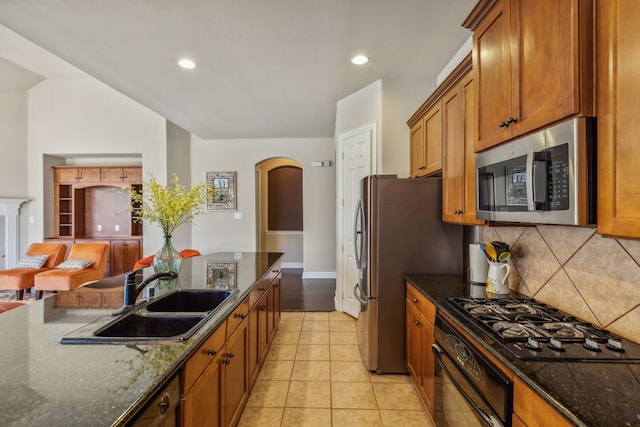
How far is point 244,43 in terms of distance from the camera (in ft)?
8.47

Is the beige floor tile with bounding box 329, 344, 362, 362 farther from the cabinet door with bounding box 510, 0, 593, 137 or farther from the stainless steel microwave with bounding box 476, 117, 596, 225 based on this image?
the cabinet door with bounding box 510, 0, 593, 137

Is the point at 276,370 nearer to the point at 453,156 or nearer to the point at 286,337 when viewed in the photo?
the point at 286,337

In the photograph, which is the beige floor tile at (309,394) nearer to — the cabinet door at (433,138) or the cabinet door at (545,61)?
the cabinet door at (433,138)

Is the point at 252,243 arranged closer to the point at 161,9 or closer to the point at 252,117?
the point at 252,117

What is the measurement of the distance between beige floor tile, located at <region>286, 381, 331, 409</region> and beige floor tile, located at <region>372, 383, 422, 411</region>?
14.8 inches

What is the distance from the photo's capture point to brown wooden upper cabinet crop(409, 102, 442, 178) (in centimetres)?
238

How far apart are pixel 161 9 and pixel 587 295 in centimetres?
309

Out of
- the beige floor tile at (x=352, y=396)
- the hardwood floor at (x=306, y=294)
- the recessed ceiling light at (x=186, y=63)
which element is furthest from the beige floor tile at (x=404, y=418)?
the recessed ceiling light at (x=186, y=63)

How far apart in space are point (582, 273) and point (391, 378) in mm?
1609

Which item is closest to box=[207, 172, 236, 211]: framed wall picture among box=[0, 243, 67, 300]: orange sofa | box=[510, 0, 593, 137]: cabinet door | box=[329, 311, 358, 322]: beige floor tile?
box=[0, 243, 67, 300]: orange sofa

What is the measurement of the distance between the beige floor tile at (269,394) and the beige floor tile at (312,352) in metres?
0.44

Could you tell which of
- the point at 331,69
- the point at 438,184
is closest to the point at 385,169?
the point at 438,184

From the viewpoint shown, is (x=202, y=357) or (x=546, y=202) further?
(x=202, y=357)

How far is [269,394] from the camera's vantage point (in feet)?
7.27
